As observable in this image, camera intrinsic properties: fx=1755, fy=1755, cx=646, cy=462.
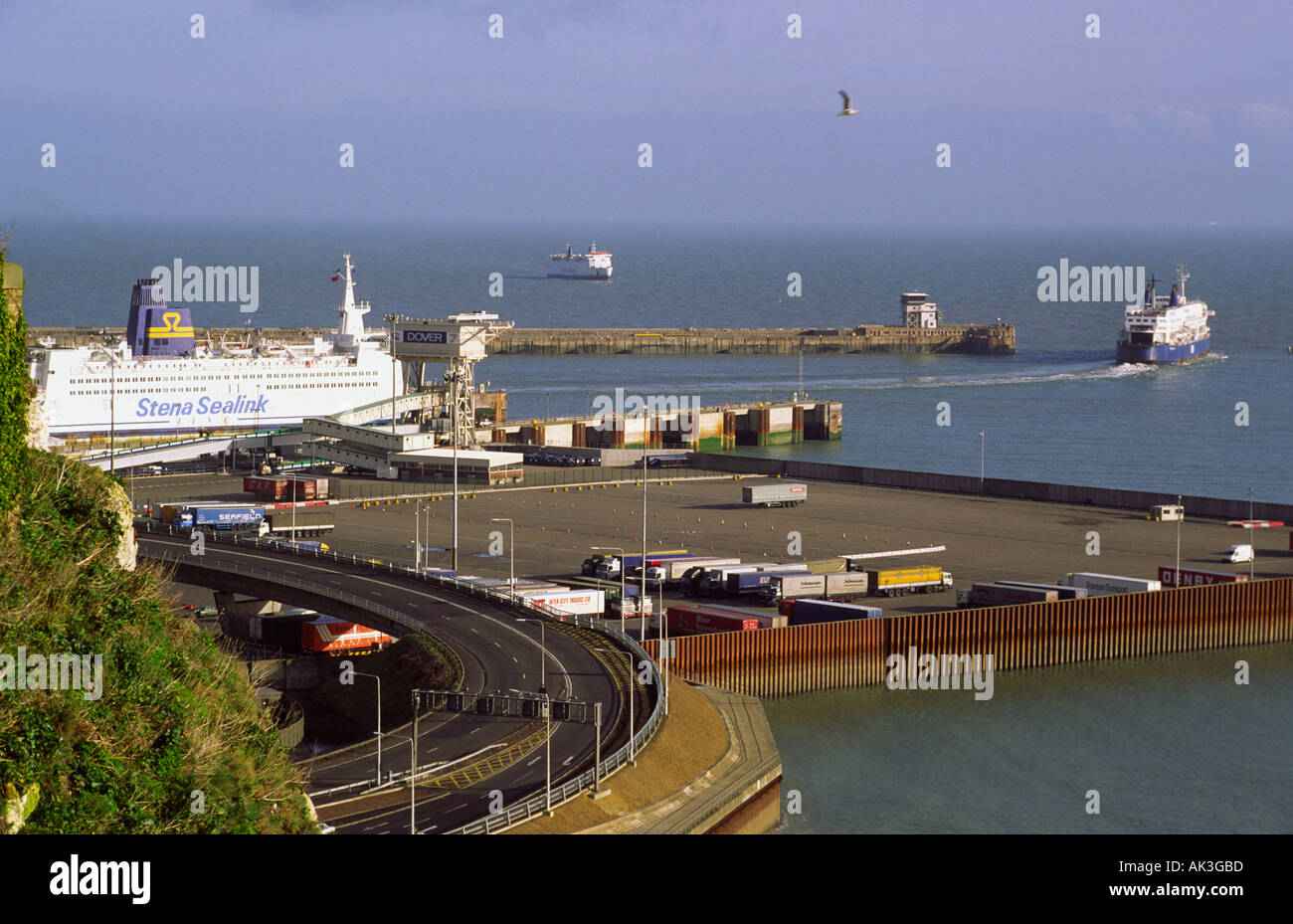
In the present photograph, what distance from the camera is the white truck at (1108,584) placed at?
59531 mm

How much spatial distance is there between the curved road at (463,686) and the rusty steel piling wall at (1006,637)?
526 centimetres

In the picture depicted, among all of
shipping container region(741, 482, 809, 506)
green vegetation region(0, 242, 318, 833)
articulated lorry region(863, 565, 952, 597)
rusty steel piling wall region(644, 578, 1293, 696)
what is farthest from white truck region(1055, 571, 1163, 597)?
green vegetation region(0, 242, 318, 833)

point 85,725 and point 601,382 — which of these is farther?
point 601,382

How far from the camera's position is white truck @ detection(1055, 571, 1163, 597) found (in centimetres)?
5953

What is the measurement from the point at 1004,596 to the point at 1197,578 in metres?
8.14

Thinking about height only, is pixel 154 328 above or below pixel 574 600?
above

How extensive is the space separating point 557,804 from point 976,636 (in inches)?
1022

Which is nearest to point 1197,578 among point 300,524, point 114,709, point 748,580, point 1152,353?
point 748,580

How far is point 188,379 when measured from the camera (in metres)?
119

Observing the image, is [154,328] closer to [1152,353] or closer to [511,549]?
[511,549]

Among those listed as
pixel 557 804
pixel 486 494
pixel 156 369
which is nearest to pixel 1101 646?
pixel 557 804

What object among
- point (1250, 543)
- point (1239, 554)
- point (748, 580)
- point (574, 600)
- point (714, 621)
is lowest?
point (714, 621)
